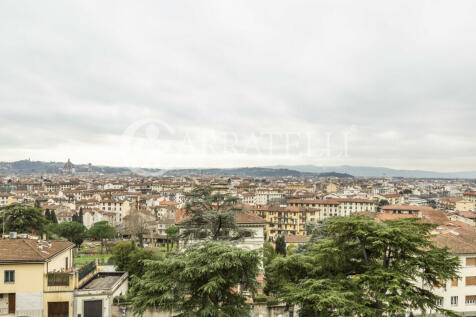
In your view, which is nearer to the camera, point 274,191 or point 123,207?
point 123,207

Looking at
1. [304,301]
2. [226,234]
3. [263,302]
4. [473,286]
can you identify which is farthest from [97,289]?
[473,286]

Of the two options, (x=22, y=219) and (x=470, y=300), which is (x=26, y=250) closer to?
(x=22, y=219)

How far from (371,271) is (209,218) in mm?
10281

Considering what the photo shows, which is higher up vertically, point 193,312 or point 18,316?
point 193,312

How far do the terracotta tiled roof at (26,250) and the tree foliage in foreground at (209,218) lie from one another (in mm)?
8068

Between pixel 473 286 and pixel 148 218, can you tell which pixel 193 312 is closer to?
pixel 473 286

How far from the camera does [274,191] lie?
136750mm

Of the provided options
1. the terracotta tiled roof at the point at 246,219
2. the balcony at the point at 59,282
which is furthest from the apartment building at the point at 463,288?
the balcony at the point at 59,282

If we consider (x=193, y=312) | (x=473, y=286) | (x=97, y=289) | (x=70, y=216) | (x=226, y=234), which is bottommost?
(x=70, y=216)

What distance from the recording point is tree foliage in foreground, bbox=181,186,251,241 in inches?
790

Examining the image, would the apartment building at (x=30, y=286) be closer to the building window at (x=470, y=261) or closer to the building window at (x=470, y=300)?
the building window at (x=470, y=261)

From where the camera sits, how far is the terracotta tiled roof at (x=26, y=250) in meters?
17.4

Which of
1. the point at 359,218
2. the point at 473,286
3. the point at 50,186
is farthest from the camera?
the point at 50,186

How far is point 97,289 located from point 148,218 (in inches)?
2200
